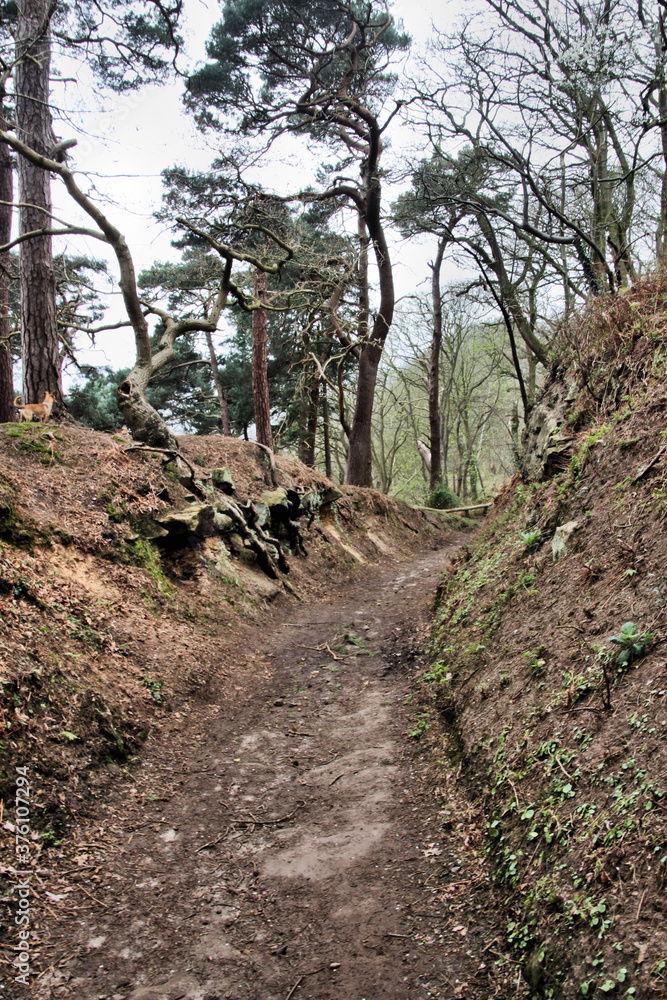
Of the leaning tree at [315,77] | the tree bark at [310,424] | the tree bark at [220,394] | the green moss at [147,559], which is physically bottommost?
the green moss at [147,559]

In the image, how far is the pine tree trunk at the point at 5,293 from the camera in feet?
31.6

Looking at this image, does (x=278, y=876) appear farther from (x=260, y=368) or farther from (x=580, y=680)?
(x=260, y=368)


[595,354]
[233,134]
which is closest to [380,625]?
[595,354]

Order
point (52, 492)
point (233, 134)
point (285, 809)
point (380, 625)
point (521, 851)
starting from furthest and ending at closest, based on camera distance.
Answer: point (233, 134)
point (380, 625)
point (52, 492)
point (285, 809)
point (521, 851)

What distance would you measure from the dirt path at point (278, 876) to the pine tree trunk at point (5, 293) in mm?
6950

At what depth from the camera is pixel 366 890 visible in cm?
321

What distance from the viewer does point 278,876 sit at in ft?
11.2

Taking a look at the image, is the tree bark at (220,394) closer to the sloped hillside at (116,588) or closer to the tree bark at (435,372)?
the tree bark at (435,372)

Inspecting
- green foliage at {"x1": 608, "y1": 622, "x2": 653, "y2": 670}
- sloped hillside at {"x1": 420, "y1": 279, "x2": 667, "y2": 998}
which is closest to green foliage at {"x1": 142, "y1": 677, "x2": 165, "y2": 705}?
sloped hillside at {"x1": 420, "y1": 279, "x2": 667, "y2": 998}

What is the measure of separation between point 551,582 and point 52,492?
17.7 ft

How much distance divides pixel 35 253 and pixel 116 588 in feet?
19.2

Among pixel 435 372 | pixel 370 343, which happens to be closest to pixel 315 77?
pixel 370 343

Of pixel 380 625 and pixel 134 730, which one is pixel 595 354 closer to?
pixel 380 625

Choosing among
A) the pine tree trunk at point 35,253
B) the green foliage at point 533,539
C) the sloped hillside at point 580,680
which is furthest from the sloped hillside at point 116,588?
the green foliage at point 533,539
